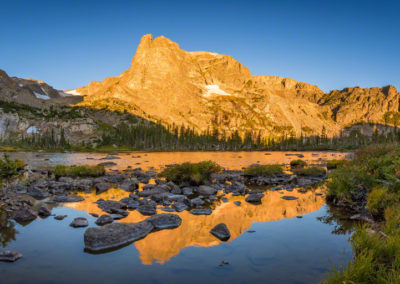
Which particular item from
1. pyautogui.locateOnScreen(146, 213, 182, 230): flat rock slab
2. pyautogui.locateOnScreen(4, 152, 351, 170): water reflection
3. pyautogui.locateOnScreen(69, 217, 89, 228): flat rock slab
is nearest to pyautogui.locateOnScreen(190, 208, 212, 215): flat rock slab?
pyautogui.locateOnScreen(146, 213, 182, 230): flat rock slab

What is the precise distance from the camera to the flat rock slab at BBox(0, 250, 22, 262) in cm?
1127

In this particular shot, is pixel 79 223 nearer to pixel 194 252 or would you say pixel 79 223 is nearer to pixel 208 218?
pixel 194 252

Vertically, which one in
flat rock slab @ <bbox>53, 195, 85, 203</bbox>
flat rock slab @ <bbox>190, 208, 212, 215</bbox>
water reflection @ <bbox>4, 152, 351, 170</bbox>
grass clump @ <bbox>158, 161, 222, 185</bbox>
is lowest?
water reflection @ <bbox>4, 152, 351, 170</bbox>

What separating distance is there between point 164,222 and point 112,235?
3.74 metres

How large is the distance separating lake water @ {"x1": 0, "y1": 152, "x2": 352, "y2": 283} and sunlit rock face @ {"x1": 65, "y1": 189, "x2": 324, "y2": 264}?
0.19ft

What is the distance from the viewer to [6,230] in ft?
49.3

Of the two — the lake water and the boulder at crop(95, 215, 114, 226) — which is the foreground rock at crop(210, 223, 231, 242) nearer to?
the lake water

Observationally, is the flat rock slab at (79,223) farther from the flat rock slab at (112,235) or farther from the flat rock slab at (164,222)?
the flat rock slab at (164,222)

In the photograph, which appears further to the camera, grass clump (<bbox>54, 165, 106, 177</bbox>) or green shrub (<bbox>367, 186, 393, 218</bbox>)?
grass clump (<bbox>54, 165, 106, 177</bbox>)

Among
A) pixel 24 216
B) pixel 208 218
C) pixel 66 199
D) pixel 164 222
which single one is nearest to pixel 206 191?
pixel 208 218

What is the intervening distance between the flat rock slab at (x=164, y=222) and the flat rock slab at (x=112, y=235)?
40.1 inches

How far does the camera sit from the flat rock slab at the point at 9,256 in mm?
11266

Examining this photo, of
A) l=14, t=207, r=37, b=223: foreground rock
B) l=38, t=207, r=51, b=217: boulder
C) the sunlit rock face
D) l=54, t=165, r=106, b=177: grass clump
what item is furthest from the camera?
l=54, t=165, r=106, b=177: grass clump

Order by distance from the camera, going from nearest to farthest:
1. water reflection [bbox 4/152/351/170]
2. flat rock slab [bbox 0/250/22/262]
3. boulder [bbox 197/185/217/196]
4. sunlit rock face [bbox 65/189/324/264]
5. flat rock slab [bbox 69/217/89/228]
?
flat rock slab [bbox 0/250/22/262] < sunlit rock face [bbox 65/189/324/264] < flat rock slab [bbox 69/217/89/228] < boulder [bbox 197/185/217/196] < water reflection [bbox 4/152/351/170]
